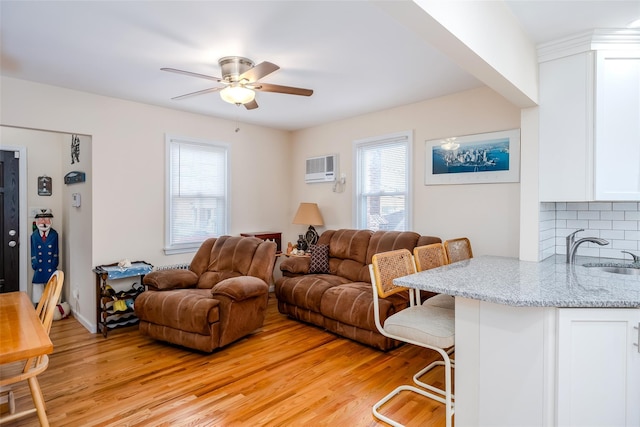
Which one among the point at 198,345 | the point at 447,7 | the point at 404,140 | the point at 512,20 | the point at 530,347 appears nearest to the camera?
the point at 447,7

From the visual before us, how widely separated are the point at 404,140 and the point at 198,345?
3.05m

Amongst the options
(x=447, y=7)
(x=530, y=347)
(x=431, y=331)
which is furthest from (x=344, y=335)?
(x=447, y=7)

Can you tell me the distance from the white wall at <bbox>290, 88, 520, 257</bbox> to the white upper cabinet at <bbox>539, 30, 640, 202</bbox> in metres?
0.78

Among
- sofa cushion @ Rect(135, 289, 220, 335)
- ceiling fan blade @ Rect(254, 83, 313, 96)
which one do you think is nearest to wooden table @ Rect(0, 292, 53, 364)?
sofa cushion @ Rect(135, 289, 220, 335)

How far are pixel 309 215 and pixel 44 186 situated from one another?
11.6 feet

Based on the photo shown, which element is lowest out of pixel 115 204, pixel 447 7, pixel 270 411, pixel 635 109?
pixel 270 411

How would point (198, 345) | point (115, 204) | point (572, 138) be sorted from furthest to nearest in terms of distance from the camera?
point (115, 204) < point (198, 345) < point (572, 138)

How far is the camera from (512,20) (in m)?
2.05

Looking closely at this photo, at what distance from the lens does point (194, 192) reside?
4.38m

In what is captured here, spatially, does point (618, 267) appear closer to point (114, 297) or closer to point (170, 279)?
point (170, 279)

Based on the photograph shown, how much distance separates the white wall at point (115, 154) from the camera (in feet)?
10.8

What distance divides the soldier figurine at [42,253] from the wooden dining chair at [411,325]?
Answer: 169 inches

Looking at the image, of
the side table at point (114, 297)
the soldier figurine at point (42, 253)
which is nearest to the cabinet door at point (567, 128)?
the side table at point (114, 297)

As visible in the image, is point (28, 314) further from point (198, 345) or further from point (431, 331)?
point (431, 331)
